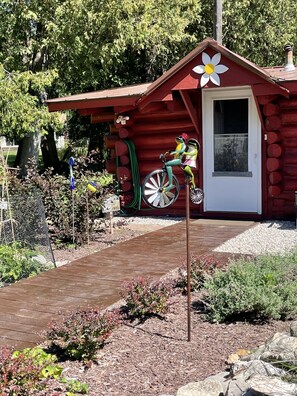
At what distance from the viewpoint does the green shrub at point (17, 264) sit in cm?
658

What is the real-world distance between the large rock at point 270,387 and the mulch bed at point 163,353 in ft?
2.53

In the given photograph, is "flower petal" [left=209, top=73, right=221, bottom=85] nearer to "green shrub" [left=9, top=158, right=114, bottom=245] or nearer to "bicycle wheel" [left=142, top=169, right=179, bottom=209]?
"bicycle wheel" [left=142, top=169, right=179, bottom=209]

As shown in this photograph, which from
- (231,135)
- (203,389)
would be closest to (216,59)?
(231,135)

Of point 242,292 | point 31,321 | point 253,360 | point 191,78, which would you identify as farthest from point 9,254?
point 191,78

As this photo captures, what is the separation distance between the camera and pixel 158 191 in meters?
10.8

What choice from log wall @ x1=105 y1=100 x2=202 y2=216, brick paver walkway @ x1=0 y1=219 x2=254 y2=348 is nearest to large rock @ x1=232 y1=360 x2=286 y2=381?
brick paver walkway @ x1=0 y1=219 x2=254 y2=348

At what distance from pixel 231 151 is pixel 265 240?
2.54 meters

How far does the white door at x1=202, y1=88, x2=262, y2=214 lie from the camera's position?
10.2m

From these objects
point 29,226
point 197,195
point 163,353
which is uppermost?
point 197,195

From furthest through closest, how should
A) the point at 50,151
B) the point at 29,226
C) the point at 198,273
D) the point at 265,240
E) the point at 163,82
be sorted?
the point at 50,151
the point at 163,82
the point at 265,240
the point at 29,226
the point at 198,273

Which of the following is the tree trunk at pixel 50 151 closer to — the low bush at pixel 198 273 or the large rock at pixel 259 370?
the low bush at pixel 198 273

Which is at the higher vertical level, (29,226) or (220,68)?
(220,68)

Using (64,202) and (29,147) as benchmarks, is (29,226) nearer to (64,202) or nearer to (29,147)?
(64,202)

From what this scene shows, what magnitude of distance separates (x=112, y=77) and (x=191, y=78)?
311 inches
